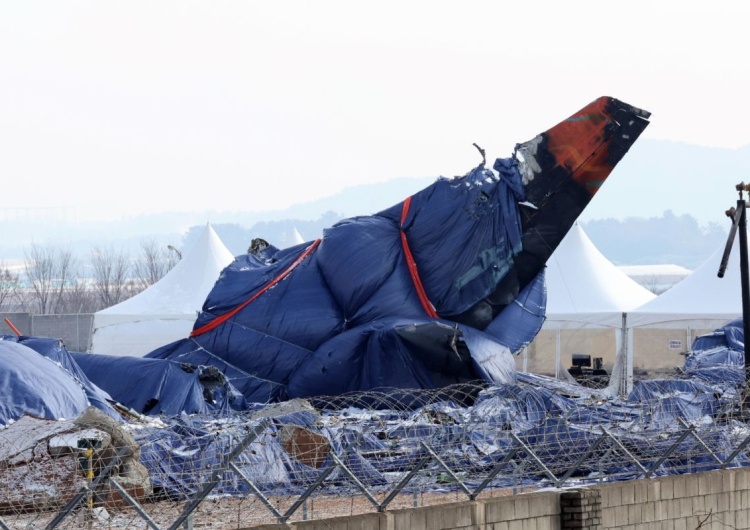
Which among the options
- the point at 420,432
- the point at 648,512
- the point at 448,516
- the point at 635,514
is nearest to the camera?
the point at 448,516

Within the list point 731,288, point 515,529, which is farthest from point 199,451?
point 731,288

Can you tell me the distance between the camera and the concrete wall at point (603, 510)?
10531 mm

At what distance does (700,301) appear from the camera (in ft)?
100

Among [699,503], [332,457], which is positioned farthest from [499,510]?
[699,503]

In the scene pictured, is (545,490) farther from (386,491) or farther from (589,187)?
(589,187)

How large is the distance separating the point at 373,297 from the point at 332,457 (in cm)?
1070

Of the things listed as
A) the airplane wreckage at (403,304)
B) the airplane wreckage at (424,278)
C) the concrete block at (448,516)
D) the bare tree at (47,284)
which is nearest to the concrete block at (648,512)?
the concrete block at (448,516)

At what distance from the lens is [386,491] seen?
11211 millimetres

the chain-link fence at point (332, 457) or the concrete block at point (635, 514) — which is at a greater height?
the chain-link fence at point (332, 457)

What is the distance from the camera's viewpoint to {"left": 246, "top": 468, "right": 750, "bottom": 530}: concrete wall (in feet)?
34.6

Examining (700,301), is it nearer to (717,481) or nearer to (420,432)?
(717,481)

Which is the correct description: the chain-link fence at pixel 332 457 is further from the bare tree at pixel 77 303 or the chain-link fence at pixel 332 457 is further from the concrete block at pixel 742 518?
the bare tree at pixel 77 303

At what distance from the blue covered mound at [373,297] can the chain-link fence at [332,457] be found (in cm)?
403

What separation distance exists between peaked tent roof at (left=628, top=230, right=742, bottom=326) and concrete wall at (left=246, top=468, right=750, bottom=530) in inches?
634
